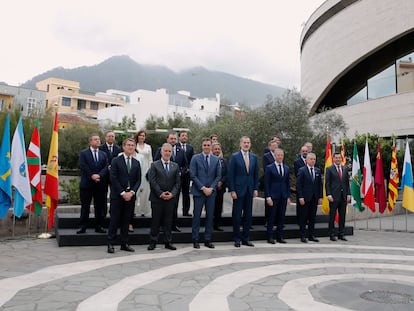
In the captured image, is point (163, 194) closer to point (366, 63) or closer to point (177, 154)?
point (177, 154)

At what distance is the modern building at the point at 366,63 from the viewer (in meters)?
20.7

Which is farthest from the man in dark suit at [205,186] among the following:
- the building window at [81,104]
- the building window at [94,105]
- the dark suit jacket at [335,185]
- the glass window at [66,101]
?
the building window at [94,105]

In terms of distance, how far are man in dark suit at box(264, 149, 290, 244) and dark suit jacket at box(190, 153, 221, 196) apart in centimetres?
122

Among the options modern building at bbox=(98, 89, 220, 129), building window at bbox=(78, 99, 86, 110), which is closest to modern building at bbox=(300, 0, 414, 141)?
modern building at bbox=(98, 89, 220, 129)

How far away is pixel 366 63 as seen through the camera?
2477 cm

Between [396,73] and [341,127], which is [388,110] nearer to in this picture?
[396,73]

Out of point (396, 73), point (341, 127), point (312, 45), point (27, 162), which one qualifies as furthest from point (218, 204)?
point (312, 45)

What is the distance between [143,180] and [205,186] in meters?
1.79

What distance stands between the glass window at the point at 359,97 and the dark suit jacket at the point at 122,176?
2090cm

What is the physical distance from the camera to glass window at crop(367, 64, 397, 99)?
22.0 meters

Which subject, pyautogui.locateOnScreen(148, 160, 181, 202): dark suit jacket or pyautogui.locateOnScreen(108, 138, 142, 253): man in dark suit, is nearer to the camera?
pyautogui.locateOnScreen(108, 138, 142, 253): man in dark suit

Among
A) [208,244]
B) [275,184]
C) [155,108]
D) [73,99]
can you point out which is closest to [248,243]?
[208,244]

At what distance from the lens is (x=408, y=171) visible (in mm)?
10664

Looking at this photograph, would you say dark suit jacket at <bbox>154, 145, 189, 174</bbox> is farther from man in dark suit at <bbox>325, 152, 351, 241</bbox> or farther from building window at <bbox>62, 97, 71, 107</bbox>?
building window at <bbox>62, 97, 71, 107</bbox>
